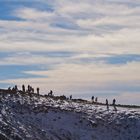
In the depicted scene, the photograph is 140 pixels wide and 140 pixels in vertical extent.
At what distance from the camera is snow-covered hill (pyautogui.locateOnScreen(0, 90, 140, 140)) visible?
2274 inches

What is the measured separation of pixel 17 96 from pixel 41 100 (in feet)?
13.4

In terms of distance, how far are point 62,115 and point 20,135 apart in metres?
11.8

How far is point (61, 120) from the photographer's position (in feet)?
209

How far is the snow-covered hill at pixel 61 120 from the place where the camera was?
2274 inches

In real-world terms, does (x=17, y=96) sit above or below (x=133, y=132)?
above

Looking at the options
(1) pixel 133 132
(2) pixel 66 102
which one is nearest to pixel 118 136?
(1) pixel 133 132

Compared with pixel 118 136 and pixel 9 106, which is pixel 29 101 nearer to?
pixel 9 106

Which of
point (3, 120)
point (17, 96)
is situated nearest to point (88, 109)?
point (17, 96)

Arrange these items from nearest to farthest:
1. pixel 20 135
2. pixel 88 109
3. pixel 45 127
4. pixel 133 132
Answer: pixel 20 135 → pixel 45 127 → pixel 133 132 → pixel 88 109

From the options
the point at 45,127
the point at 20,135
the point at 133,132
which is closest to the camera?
the point at 20,135

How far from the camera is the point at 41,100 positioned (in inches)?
2749

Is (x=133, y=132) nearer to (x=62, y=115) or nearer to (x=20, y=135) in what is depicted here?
(x=62, y=115)

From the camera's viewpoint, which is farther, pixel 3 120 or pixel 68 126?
pixel 68 126

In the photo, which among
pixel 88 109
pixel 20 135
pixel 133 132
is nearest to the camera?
pixel 20 135
